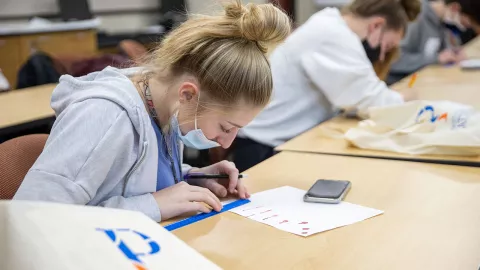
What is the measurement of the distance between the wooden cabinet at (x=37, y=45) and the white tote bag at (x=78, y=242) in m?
3.63

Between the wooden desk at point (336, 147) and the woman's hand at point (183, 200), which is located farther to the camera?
the wooden desk at point (336, 147)

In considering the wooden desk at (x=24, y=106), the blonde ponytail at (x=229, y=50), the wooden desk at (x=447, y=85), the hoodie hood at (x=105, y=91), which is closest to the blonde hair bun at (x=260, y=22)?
the blonde ponytail at (x=229, y=50)

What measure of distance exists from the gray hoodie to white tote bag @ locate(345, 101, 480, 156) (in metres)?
0.73

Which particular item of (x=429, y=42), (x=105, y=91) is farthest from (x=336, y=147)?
(x=429, y=42)

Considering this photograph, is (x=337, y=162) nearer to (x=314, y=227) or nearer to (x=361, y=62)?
(x=314, y=227)

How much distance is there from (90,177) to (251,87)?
1.19 feet

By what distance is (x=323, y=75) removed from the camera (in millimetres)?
2068

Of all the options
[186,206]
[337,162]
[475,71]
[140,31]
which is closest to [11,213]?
[186,206]

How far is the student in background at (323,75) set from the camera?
2.05 meters

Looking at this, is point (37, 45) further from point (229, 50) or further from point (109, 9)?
point (229, 50)

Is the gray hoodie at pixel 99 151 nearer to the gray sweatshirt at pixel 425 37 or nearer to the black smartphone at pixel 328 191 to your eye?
the black smartphone at pixel 328 191

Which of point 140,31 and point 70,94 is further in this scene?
point 140,31

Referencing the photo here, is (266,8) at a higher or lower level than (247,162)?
higher

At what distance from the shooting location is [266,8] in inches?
46.5
